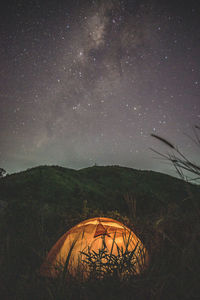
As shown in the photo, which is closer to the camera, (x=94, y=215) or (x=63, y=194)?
(x=94, y=215)

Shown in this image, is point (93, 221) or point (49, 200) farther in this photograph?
point (49, 200)

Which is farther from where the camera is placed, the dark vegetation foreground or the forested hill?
the forested hill

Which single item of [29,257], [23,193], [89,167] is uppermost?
[89,167]

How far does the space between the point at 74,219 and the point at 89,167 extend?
749 inches

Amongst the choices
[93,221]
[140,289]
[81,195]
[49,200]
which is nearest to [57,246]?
[93,221]

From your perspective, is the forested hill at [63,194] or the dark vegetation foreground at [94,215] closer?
the dark vegetation foreground at [94,215]

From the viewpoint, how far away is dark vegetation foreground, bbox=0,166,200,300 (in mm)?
1192

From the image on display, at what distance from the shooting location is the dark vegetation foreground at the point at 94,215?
3.91ft

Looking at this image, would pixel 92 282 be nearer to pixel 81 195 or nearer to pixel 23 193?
pixel 23 193

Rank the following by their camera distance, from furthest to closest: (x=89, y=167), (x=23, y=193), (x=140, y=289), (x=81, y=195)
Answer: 1. (x=89, y=167)
2. (x=81, y=195)
3. (x=23, y=193)
4. (x=140, y=289)

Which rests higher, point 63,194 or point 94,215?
point 63,194

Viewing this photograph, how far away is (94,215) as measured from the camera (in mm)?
7863

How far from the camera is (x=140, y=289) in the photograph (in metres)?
1.27

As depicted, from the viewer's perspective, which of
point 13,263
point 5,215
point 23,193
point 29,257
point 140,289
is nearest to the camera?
point 140,289
